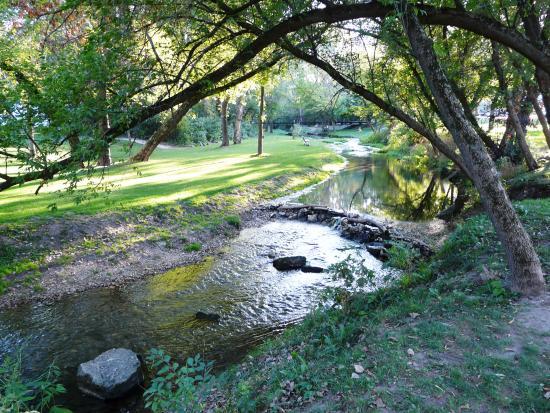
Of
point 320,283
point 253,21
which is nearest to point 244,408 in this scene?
point 320,283

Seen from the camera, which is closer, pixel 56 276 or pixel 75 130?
pixel 75 130

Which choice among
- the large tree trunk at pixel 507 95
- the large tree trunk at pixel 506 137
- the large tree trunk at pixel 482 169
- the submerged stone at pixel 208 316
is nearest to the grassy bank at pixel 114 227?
the submerged stone at pixel 208 316

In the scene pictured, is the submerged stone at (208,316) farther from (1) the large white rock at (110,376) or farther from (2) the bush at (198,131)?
(2) the bush at (198,131)

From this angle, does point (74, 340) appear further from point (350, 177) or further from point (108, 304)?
point (350, 177)

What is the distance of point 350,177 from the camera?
32.3 meters

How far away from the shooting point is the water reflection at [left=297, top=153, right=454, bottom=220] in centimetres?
2197

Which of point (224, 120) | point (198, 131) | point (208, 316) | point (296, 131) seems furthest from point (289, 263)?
point (296, 131)

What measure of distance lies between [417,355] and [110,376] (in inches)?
224

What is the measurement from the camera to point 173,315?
1069cm

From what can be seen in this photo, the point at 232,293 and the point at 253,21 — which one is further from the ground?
the point at 253,21

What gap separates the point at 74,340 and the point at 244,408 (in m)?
6.08

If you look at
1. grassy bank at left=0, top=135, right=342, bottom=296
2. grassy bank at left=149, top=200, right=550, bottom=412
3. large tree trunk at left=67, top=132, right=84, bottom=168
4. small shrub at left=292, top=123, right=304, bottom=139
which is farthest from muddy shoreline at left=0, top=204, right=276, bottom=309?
small shrub at left=292, top=123, right=304, bottom=139

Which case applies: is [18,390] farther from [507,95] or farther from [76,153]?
[507,95]

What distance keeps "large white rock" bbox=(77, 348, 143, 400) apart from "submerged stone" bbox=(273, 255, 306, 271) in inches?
257
